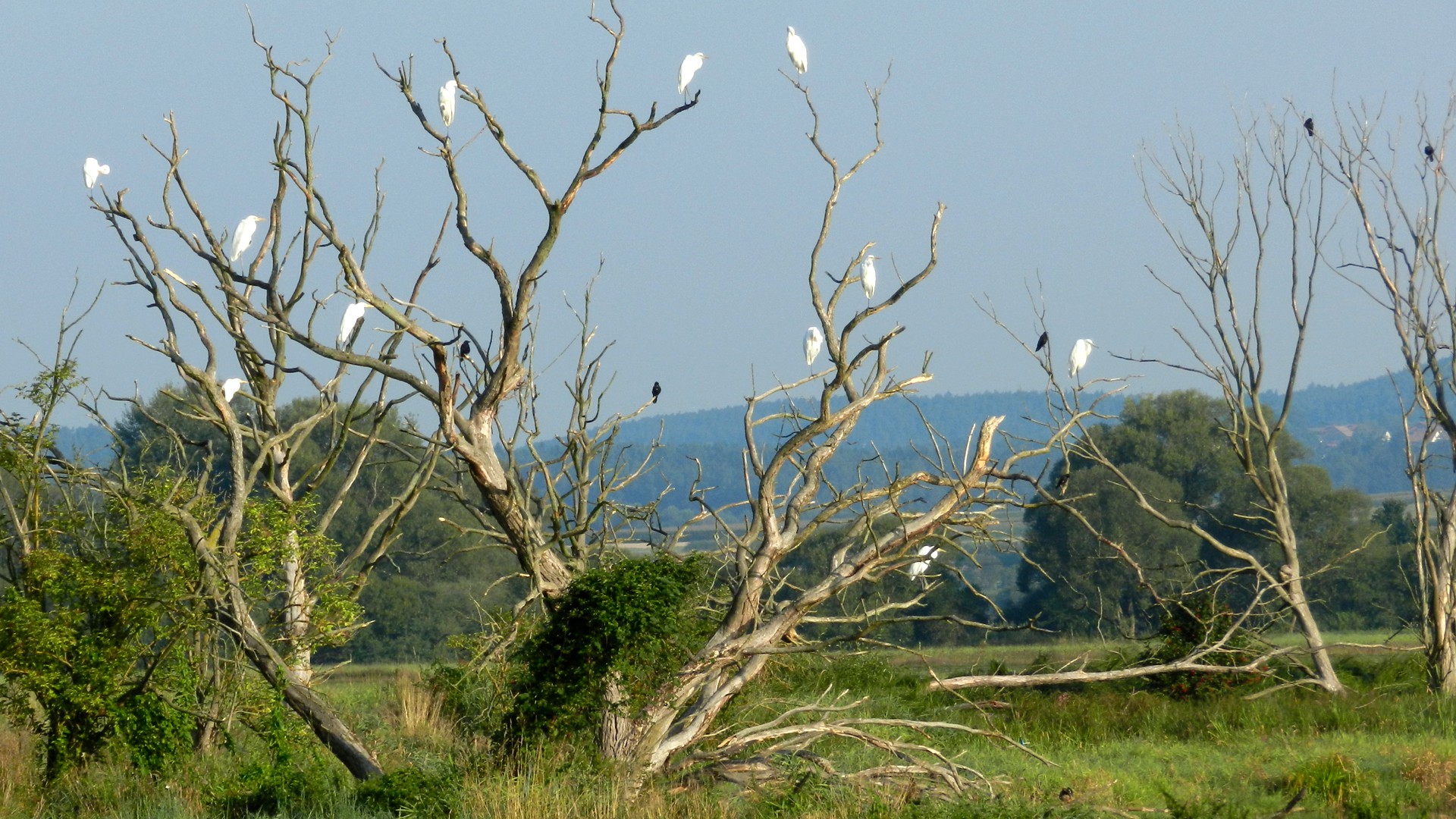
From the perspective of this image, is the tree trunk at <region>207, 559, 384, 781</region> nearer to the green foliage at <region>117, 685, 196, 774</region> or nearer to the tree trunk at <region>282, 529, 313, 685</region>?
the tree trunk at <region>282, 529, 313, 685</region>

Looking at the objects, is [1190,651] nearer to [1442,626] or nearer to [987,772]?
[1442,626]

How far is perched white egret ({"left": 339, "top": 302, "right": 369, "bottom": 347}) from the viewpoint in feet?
38.7

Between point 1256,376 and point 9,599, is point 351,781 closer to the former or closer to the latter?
point 9,599

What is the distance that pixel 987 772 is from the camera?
Answer: 9945 mm

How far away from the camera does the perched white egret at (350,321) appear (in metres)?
11.8

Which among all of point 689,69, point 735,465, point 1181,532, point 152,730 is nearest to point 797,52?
point 689,69

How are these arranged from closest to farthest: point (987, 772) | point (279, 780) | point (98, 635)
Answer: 1. point (279, 780)
2. point (98, 635)
3. point (987, 772)

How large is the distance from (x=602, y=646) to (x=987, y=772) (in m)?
3.74

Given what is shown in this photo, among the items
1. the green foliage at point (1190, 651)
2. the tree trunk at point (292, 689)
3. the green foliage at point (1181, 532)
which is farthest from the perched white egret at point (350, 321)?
the green foliage at point (1181, 532)

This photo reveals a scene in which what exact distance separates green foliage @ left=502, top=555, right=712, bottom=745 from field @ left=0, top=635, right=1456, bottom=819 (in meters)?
0.26

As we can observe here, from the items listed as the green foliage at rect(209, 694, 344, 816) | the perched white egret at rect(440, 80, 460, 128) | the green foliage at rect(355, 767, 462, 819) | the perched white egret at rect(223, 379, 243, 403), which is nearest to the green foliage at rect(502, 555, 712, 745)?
the green foliage at rect(355, 767, 462, 819)

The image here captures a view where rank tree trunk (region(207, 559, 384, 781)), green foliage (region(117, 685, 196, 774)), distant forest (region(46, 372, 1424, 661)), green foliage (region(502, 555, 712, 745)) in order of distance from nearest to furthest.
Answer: green foliage (region(502, 555, 712, 745)), tree trunk (region(207, 559, 384, 781)), green foliage (region(117, 685, 196, 774)), distant forest (region(46, 372, 1424, 661))

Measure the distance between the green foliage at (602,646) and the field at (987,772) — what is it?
0.86 feet

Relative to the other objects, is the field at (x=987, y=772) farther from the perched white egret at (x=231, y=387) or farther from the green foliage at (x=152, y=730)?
the perched white egret at (x=231, y=387)
